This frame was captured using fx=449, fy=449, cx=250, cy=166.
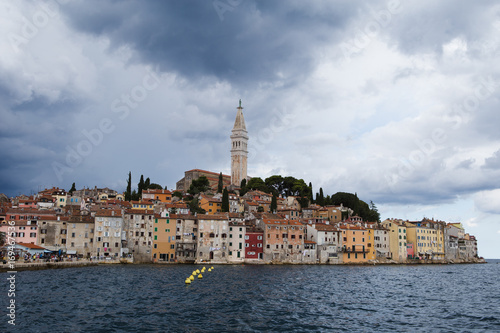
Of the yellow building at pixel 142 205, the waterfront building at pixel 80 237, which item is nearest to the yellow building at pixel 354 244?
the yellow building at pixel 142 205

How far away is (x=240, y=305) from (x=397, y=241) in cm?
7131

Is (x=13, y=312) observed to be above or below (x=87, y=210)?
below

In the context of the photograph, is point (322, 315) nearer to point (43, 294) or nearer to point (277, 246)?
point (43, 294)

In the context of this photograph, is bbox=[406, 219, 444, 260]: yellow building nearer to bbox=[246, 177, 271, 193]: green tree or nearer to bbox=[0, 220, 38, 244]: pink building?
bbox=[246, 177, 271, 193]: green tree

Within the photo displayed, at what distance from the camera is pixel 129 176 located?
108 m

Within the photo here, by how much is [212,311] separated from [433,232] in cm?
8847

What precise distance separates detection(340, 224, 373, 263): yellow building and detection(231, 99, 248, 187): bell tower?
65.5 metres

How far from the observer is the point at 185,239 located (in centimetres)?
7750

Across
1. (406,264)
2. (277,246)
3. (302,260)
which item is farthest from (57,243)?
(406,264)

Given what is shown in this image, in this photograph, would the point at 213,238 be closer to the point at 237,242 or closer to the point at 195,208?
the point at 237,242

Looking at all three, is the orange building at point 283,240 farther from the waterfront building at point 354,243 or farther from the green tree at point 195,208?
the green tree at point 195,208

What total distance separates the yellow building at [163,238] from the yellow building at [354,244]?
108 feet

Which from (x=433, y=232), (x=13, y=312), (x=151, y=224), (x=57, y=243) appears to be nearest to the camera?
(x=13, y=312)

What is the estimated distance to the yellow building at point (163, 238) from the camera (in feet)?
250
